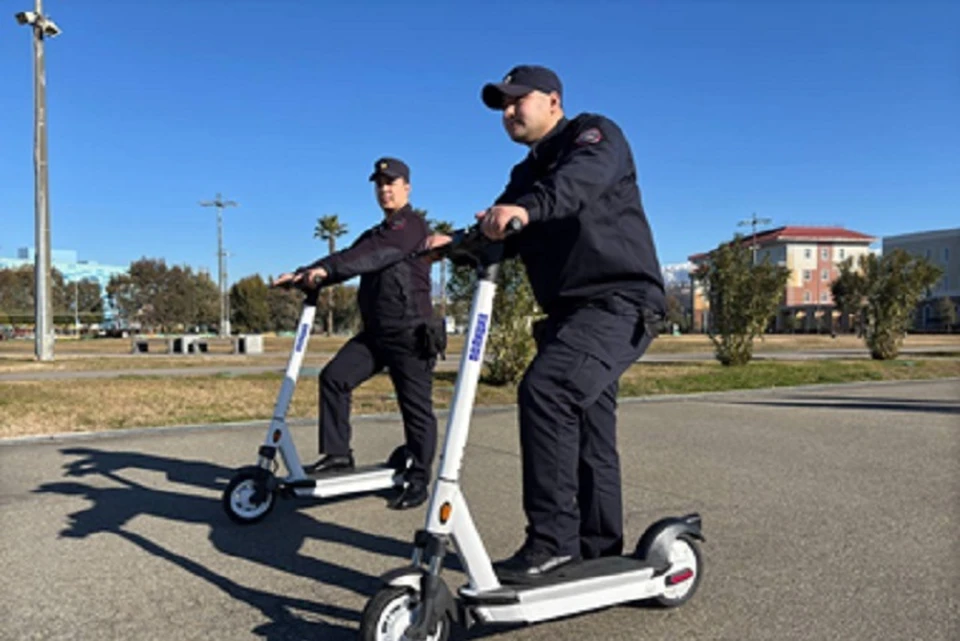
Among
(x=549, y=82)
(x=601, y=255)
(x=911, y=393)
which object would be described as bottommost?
(x=911, y=393)

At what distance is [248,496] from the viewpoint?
14.9 ft

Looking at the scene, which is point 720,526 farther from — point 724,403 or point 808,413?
point 724,403

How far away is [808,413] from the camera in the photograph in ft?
32.1

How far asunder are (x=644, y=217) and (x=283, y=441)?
8.78 ft

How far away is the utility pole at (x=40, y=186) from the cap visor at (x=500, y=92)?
23957mm

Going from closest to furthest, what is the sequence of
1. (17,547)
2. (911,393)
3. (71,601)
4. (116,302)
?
1. (71,601)
2. (17,547)
3. (911,393)
4. (116,302)

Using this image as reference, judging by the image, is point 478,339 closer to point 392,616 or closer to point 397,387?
point 392,616

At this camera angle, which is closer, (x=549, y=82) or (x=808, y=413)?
(x=549, y=82)

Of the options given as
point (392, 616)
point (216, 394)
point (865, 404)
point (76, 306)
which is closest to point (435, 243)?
point (392, 616)

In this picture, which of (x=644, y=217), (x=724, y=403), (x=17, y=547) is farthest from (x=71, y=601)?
(x=724, y=403)

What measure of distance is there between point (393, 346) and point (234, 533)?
1.54 m

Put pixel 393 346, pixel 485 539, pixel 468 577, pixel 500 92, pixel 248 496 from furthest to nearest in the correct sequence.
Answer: pixel 393 346, pixel 248 496, pixel 485 539, pixel 500 92, pixel 468 577

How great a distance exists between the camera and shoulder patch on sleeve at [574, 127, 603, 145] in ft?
9.37

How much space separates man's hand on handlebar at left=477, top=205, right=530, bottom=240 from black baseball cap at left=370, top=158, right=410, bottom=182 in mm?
2676
